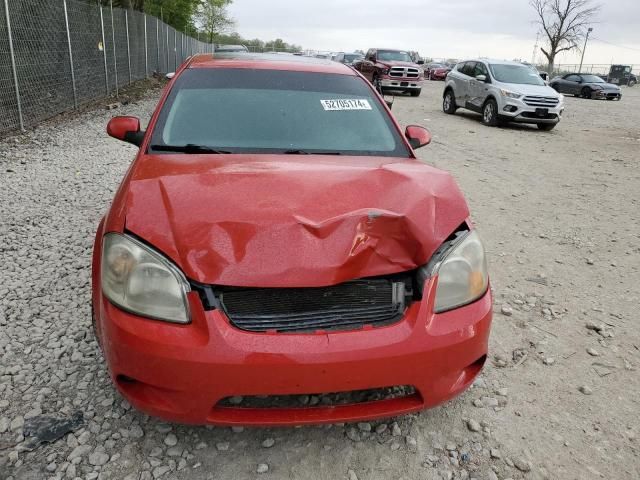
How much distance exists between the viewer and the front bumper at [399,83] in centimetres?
1998

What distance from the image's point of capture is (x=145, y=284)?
1.90 meters

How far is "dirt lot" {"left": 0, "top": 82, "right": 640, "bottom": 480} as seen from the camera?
83.2 inches

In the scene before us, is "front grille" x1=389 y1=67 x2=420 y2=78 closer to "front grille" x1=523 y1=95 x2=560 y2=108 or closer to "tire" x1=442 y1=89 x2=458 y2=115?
"tire" x1=442 y1=89 x2=458 y2=115

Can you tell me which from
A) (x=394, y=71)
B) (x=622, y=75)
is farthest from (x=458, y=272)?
(x=622, y=75)

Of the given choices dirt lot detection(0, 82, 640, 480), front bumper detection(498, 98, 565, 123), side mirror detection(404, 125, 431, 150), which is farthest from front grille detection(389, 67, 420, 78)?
side mirror detection(404, 125, 431, 150)

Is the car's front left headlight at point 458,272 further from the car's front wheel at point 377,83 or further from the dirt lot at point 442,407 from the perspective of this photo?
the car's front wheel at point 377,83

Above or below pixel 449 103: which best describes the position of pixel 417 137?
above

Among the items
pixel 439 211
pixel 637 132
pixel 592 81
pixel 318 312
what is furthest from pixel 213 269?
pixel 592 81

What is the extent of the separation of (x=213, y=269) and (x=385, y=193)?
843 mm

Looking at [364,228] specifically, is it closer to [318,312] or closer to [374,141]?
[318,312]

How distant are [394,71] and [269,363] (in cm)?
1973

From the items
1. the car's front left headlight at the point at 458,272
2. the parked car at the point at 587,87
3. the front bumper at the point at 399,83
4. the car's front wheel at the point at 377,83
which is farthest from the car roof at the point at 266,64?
the parked car at the point at 587,87

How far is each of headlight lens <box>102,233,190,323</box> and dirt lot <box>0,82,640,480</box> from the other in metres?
0.68

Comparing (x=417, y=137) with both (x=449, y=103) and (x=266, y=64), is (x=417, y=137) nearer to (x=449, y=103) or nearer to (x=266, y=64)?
(x=266, y=64)
